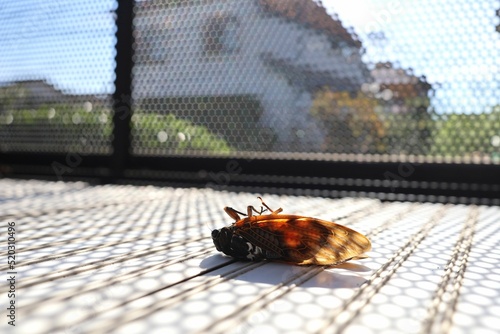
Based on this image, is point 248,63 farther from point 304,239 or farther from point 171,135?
point 304,239

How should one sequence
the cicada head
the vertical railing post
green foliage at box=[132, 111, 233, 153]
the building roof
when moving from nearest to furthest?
1. the cicada head
2. the building roof
3. green foliage at box=[132, 111, 233, 153]
4. the vertical railing post

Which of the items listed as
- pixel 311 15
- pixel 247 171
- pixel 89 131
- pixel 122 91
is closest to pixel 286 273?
pixel 247 171

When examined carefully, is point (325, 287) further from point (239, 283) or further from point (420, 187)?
point (420, 187)

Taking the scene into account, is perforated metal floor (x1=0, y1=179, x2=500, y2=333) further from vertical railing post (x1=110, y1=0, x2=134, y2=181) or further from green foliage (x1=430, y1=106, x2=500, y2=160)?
vertical railing post (x1=110, y1=0, x2=134, y2=181)

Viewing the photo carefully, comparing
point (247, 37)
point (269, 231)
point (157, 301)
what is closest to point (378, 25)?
point (247, 37)

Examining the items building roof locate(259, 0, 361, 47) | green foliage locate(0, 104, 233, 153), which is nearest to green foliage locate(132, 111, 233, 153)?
green foliage locate(0, 104, 233, 153)

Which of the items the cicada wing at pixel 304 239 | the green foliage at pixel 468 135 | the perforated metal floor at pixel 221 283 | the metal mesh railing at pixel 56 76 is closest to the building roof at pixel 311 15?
the green foliage at pixel 468 135

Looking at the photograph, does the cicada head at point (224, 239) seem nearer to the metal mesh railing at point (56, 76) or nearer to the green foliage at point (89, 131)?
the green foliage at point (89, 131)
